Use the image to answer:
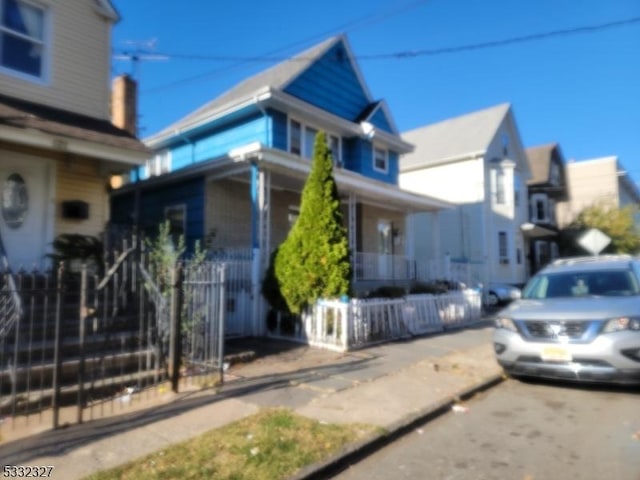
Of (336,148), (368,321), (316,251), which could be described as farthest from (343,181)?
(368,321)

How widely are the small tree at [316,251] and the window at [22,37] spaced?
19.7ft

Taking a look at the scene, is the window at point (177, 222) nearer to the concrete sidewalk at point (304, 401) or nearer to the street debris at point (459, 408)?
the concrete sidewalk at point (304, 401)

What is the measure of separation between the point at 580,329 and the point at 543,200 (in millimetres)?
27281

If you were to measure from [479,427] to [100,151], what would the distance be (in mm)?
7785

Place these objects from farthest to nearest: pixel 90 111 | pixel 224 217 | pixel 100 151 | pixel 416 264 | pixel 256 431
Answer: pixel 416 264, pixel 224 217, pixel 90 111, pixel 100 151, pixel 256 431

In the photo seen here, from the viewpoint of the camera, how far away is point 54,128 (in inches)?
310

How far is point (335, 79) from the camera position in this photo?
16547 mm

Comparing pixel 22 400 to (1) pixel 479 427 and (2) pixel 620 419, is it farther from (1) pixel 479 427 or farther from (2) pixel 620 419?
(2) pixel 620 419

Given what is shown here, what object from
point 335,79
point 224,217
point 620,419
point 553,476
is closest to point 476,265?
point 335,79

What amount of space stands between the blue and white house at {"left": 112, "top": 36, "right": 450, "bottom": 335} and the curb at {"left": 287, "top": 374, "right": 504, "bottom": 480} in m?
5.32

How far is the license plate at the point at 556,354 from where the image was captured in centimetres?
587

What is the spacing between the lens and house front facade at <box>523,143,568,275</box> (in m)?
29.2

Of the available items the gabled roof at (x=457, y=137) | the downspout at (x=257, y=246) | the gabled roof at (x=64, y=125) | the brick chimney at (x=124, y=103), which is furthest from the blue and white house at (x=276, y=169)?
the gabled roof at (x=457, y=137)

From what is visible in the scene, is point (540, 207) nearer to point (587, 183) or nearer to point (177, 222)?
point (587, 183)
